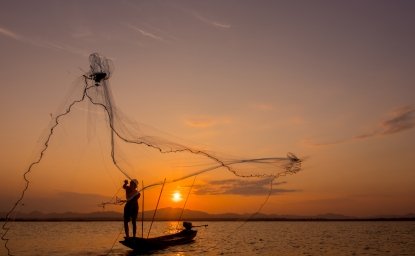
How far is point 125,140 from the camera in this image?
732 inches

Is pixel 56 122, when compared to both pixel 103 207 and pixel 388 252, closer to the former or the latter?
pixel 103 207

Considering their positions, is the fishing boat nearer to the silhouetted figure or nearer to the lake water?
the lake water

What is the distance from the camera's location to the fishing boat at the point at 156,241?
28967 millimetres

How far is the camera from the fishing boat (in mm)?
28967

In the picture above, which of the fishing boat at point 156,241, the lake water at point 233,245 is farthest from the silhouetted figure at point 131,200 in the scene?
the fishing boat at point 156,241

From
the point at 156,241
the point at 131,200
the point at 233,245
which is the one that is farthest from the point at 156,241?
the point at 233,245

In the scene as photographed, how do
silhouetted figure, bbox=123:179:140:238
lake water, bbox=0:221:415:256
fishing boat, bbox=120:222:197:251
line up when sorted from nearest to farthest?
silhouetted figure, bbox=123:179:140:238 < fishing boat, bbox=120:222:197:251 < lake water, bbox=0:221:415:256

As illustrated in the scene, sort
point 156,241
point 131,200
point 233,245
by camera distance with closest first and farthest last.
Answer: point 131,200, point 156,241, point 233,245

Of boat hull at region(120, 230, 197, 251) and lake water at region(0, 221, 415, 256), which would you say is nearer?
boat hull at region(120, 230, 197, 251)

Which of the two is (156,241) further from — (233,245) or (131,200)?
(233,245)

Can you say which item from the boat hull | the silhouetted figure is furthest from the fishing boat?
the silhouetted figure

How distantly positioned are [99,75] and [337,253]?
32.3 metres

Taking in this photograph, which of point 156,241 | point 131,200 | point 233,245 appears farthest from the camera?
point 233,245

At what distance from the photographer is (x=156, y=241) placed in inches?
1291
